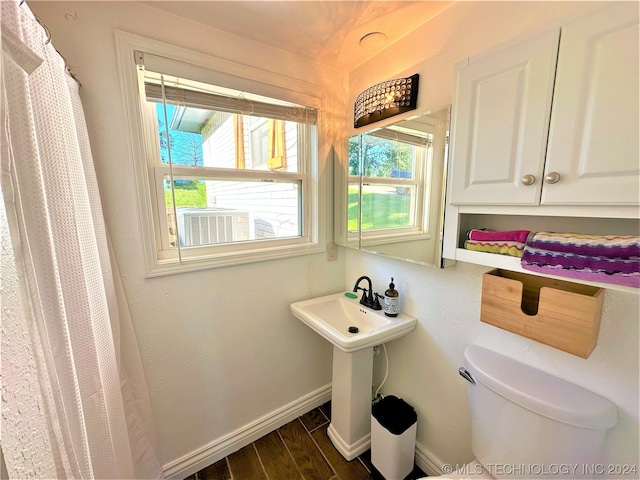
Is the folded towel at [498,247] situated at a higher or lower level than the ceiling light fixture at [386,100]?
lower

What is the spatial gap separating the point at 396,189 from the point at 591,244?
2.75 feet

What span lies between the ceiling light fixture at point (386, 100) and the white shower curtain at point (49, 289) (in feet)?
4.05

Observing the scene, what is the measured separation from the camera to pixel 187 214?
52.4 inches

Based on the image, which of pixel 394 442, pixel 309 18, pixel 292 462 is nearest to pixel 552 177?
pixel 309 18

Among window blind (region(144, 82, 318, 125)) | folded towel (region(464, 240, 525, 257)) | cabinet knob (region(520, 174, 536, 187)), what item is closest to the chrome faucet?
Answer: folded towel (region(464, 240, 525, 257))

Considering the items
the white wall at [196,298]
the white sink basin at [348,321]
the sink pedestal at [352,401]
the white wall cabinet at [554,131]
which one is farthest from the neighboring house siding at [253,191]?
the white wall cabinet at [554,131]

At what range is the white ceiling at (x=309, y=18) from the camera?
1.08 m

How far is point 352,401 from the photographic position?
4.67 feet

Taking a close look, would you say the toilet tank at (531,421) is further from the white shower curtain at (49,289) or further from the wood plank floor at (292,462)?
the white shower curtain at (49,289)

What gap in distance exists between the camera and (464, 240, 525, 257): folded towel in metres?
0.82

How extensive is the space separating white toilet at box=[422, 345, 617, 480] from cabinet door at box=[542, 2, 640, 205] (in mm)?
622

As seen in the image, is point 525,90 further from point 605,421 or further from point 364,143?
point 605,421

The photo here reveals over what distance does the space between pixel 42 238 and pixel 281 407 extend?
1.59m

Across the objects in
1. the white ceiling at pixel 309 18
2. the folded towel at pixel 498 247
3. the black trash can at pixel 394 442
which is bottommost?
the black trash can at pixel 394 442
